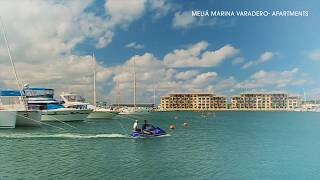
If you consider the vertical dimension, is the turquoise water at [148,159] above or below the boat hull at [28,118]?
below

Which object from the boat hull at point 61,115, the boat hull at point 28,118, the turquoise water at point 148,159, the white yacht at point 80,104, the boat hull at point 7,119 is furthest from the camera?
the white yacht at point 80,104

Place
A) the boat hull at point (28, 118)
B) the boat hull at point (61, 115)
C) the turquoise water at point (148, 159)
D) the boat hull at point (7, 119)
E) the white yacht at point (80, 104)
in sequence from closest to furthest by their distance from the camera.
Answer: the turquoise water at point (148, 159) < the boat hull at point (7, 119) < the boat hull at point (28, 118) < the boat hull at point (61, 115) < the white yacht at point (80, 104)

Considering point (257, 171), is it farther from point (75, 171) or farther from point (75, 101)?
point (75, 101)

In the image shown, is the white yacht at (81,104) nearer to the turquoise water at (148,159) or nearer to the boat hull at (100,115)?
the boat hull at (100,115)

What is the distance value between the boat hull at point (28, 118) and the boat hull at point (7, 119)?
2.14m

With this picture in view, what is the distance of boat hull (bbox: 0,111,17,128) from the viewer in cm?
6488

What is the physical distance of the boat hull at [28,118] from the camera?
222 feet

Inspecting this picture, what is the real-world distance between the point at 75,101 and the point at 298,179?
82079 millimetres

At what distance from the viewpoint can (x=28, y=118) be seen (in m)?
68.0

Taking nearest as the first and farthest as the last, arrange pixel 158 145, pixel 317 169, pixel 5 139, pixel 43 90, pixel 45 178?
pixel 45 178 < pixel 317 169 < pixel 158 145 < pixel 5 139 < pixel 43 90

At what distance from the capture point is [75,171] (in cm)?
3017

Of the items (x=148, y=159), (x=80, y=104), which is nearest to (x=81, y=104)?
(x=80, y=104)

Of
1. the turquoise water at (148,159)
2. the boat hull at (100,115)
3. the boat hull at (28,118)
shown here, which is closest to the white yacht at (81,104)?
the boat hull at (100,115)

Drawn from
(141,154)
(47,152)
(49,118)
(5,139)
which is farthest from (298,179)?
(49,118)
